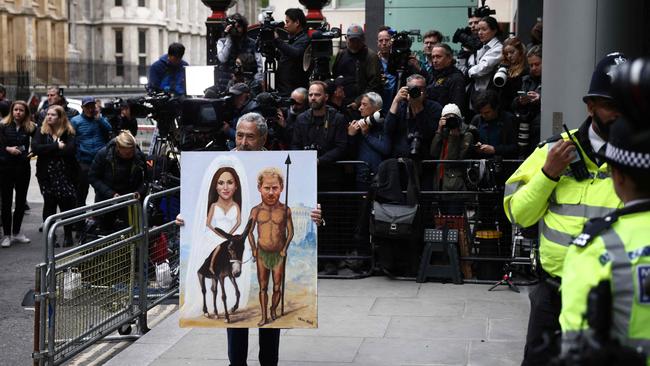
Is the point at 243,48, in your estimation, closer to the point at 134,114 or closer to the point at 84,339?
the point at 134,114

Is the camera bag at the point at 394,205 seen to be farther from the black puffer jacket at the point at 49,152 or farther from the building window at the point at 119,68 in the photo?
the building window at the point at 119,68

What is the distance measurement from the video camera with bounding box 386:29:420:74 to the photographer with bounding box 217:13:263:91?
177 cm

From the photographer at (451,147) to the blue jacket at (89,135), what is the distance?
221 inches

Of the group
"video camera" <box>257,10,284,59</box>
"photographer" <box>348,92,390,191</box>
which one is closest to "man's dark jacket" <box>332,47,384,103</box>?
"video camera" <box>257,10,284,59</box>

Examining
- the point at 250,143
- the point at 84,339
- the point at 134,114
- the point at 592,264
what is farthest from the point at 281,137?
the point at 592,264

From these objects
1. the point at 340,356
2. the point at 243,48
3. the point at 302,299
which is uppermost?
the point at 243,48

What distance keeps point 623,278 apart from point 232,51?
10158mm

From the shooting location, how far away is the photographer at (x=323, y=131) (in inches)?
407

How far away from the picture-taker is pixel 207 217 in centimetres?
638

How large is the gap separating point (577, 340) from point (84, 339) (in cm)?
552

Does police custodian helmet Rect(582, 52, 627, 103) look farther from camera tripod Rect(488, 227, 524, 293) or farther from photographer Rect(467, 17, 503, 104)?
photographer Rect(467, 17, 503, 104)

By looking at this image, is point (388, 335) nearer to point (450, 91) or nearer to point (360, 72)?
point (450, 91)

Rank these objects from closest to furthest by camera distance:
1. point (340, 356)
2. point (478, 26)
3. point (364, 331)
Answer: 1. point (340, 356)
2. point (364, 331)
3. point (478, 26)

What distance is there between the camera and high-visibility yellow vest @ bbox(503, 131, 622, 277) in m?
4.72
